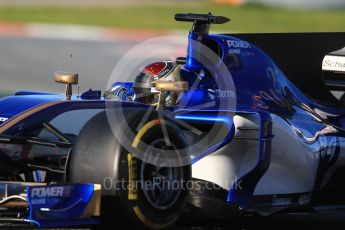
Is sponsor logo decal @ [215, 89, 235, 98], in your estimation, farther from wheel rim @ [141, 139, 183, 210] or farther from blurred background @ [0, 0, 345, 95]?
blurred background @ [0, 0, 345, 95]

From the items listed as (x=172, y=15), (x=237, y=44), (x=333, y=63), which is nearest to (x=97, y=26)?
(x=172, y=15)

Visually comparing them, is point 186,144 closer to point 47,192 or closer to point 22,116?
point 47,192

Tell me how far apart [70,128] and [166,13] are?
61.3 feet

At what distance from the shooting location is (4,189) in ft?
17.0

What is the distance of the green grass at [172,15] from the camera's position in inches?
907

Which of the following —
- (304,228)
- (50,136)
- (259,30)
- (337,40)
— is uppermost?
(259,30)

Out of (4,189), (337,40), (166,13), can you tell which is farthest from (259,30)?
(4,189)

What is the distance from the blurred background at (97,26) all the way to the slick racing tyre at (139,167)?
8.63 metres

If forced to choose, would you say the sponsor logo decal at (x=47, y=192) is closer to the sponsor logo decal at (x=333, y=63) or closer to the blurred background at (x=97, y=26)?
the sponsor logo decal at (x=333, y=63)

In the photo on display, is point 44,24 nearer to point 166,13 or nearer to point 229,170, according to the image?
point 166,13

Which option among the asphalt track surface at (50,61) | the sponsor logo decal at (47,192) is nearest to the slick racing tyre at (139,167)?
the sponsor logo decal at (47,192)

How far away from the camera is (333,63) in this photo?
7.41 metres

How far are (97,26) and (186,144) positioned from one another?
17862 mm

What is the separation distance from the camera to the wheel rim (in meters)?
5.00
